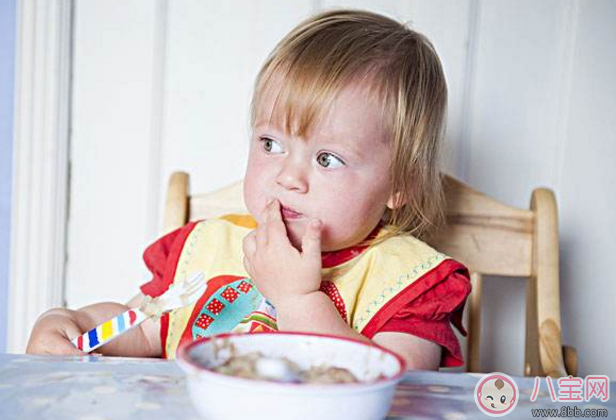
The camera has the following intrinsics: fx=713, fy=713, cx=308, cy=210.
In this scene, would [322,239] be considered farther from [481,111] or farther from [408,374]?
[481,111]

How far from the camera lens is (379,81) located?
89 centimetres

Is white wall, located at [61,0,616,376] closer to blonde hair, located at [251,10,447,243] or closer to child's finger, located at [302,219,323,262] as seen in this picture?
blonde hair, located at [251,10,447,243]

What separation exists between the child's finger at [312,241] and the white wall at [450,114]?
469mm

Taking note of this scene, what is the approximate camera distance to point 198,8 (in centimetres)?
127

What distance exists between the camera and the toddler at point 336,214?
853 mm

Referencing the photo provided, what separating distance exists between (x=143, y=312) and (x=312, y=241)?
10.0 inches

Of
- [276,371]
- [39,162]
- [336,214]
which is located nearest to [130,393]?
[276,371]

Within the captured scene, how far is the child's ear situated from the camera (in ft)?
3.15

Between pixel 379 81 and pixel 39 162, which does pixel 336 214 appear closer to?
pixel 379 81

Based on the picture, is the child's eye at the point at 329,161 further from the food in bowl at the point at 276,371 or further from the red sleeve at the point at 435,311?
the food in bowl at the point at 276,371

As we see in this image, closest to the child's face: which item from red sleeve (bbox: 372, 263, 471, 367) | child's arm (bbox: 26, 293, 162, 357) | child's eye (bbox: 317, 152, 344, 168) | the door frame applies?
child's eye (bbox: 317, 152, 344, 168)

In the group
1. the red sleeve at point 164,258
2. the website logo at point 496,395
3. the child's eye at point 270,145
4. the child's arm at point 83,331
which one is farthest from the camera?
→ the red sleeve at point 164,258

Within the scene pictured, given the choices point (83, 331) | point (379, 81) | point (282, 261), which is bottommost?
point (83, 331)

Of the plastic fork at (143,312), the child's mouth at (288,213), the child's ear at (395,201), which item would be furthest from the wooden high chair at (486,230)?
the plastic fork at (143,312)
